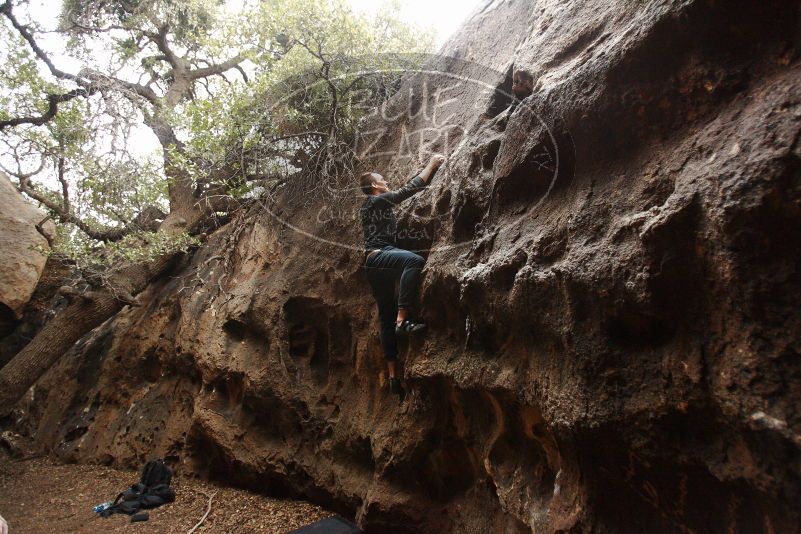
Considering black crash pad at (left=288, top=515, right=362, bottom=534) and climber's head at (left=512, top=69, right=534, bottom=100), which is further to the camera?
black crash pad at (left=288, top=515, right=362, bottom=534)

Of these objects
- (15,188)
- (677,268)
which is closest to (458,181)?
(677,268)

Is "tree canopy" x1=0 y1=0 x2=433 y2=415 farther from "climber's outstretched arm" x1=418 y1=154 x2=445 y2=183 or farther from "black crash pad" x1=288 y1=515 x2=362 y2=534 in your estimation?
"black crash pad" x1=288 y1=515 x2=362 y2=534

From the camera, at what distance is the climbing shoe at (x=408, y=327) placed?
13.0ft

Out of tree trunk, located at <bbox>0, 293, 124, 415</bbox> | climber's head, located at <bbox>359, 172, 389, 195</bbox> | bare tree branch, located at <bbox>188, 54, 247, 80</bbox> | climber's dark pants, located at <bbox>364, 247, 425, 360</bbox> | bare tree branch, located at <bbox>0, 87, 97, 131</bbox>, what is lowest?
tree trunk, located at <bbox>0, 293, 124, 415</bbox>

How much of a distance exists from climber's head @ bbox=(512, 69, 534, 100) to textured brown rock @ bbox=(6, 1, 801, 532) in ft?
0.45

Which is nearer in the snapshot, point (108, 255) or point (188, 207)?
point (108, 255)

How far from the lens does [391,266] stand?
13.9ft

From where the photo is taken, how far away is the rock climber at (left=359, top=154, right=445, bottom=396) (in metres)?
4.10

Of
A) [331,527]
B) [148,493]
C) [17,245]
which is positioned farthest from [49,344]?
[331,527]

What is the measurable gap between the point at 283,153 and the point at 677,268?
519cm

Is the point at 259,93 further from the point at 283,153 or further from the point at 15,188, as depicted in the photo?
the point at 15,188

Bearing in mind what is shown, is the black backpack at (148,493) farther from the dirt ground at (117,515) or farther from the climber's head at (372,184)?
the climber's head at (372,184)

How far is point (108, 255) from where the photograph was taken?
6.81 meters

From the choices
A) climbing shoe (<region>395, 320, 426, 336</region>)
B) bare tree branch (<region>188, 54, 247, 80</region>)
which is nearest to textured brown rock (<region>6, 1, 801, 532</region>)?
climbing shoe (<region>395, 320, 426, 336</region>)
